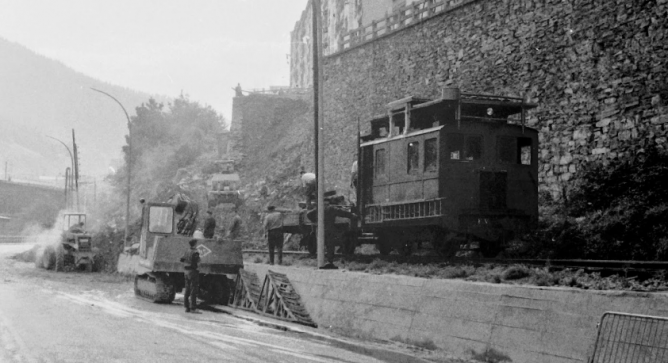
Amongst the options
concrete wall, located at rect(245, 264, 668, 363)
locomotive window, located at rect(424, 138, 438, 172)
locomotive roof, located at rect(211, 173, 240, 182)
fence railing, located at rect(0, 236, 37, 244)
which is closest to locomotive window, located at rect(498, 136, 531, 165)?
locomotive window, located at rect(424, 138, 438, 172)

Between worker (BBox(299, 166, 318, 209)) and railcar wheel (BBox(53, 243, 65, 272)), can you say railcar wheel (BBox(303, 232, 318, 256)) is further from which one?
railcar wheel (BBox(53, 243, 65, 272))

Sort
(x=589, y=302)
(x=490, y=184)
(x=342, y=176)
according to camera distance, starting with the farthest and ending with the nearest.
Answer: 1. (x=342, y=176)
2. (x=490, y=184)
3. (x=589, y=302)

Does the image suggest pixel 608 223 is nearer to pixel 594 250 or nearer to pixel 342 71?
pixel 594 250

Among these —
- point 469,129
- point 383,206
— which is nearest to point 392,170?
point 383,206

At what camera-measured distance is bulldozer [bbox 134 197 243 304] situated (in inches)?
785

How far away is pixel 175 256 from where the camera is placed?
2011cm

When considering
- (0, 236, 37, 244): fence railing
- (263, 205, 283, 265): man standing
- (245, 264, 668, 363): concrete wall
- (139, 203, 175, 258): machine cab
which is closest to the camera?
(245, 264, 668, 363): concrete wall

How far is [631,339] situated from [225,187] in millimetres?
44221

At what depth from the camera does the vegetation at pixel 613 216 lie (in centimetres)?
1766

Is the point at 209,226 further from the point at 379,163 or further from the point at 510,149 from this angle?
the point at 510,149

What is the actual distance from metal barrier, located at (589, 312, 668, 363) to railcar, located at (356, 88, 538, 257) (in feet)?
27.2

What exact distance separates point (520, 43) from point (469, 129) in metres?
10.8

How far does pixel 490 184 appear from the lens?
1766 cm

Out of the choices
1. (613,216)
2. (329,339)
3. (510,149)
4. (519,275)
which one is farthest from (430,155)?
(329,339)
